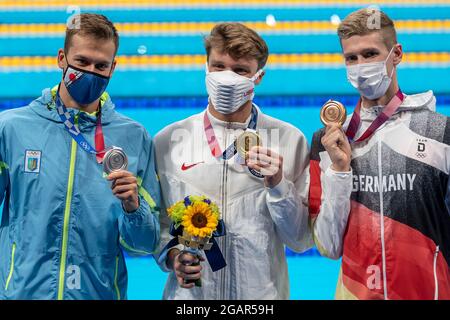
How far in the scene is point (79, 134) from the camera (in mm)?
2965

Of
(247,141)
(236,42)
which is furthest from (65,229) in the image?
(236,42)

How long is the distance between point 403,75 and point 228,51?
434 cm

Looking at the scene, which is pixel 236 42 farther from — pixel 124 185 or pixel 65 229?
pixel 65 229

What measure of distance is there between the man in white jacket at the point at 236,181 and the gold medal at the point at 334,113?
0.22 m

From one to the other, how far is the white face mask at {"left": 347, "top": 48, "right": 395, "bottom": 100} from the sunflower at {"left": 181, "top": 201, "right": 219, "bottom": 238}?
74 cm

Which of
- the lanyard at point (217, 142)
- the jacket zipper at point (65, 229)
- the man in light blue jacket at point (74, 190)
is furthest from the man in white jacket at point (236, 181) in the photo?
the jacket zipper at point (65, 229)

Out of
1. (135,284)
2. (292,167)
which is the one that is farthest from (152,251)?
(135,284)

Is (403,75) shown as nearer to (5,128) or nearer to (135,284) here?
(135,284)

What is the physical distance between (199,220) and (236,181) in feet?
1.04

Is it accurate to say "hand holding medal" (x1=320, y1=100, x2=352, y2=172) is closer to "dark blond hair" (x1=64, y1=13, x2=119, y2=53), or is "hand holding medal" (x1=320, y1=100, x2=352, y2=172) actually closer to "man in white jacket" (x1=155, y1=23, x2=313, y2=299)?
"man in white jacket" (x1=155, y1=23, x2=313, y2=299)

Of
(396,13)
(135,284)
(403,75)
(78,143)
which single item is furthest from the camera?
(396,13)

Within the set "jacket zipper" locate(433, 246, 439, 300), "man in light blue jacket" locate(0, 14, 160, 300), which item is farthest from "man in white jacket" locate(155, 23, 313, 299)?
"jacket zipper" locate(433, 246, 439, 300)

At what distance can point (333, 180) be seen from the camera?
111 inches

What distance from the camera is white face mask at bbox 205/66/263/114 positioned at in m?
3.00
